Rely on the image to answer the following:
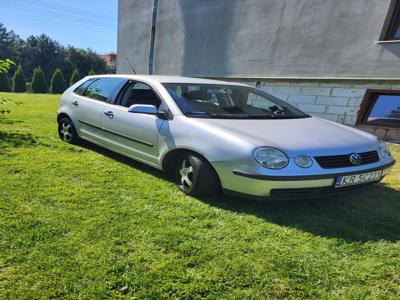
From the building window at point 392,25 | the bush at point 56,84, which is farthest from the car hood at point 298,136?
the bush at point 56,84

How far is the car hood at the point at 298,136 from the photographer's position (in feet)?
9.64

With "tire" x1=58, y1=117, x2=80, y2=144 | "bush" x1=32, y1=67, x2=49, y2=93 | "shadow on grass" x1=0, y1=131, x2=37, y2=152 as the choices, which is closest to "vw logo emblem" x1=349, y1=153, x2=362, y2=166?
"tire" x1=58, y1=117, x2=80, y2=144

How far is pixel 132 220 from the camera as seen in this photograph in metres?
2.80

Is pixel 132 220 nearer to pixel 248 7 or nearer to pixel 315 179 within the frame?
pixel 315 179

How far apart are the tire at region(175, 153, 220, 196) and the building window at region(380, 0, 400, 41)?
6.00 metres

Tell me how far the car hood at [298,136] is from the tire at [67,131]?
2.79 m

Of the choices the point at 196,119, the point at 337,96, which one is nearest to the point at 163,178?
the point at 196,119

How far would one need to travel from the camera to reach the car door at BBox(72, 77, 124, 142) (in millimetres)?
4582

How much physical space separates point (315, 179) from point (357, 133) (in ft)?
3.84

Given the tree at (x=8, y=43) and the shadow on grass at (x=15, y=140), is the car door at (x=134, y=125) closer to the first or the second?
the shadow on grass at (x=15, y=140)

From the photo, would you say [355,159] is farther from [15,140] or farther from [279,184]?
[15,140]

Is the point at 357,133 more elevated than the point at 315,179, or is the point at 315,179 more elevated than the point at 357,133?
the point at 357,133

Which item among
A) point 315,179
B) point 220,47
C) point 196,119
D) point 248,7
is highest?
point 248,7

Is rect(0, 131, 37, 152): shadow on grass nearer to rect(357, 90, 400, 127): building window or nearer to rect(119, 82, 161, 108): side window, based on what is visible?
rect(119, 82, 161, 108): side window
